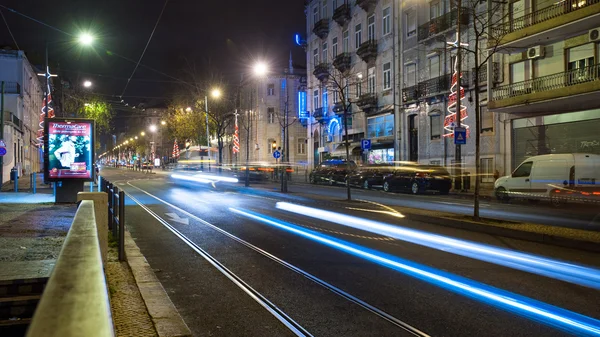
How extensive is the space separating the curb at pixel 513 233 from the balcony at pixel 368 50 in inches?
1088

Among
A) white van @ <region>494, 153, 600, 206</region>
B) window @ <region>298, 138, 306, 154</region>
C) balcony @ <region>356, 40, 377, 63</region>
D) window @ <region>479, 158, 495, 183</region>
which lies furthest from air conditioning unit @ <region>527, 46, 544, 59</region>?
window @ <region>298, 138, 306, 154</region>

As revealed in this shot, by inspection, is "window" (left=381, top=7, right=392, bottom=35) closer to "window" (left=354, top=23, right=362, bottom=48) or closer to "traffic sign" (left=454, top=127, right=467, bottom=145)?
"window" (left=354, top=23, right=362, bottom=48)

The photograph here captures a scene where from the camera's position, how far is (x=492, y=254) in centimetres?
865

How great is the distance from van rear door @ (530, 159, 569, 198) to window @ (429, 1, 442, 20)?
1689cm

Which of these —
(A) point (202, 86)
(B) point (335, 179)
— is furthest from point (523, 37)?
(A) point (202, 86)

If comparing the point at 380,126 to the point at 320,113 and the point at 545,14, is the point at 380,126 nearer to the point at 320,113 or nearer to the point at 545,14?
the point at 320,113

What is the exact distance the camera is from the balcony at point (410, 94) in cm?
3426

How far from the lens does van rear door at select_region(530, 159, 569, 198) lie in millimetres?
18516

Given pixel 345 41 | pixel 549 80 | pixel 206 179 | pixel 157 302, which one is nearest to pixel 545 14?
pixel 549 80

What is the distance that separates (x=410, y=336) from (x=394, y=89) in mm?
34130

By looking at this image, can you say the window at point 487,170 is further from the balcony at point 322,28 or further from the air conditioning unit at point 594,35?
the balcony at point 322,28

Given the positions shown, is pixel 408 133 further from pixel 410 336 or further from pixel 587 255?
pixel 410 336

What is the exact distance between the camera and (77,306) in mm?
1593

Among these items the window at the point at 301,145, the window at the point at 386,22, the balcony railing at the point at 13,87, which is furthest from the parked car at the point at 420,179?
the balcony railing at the point at 13,87
